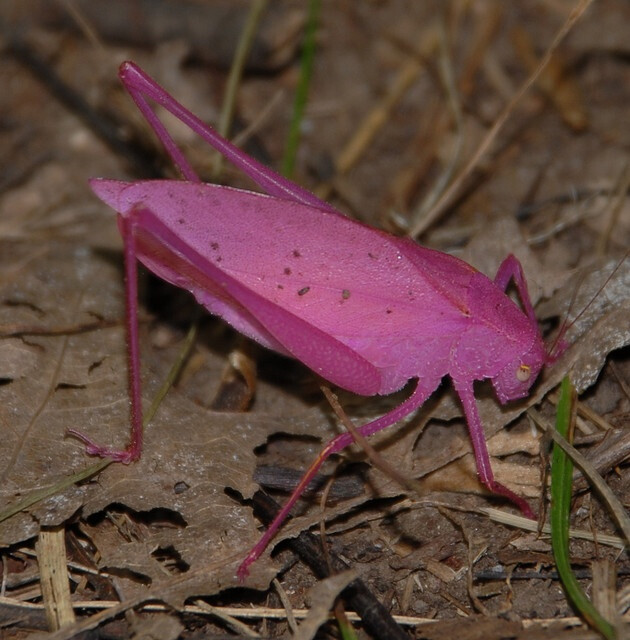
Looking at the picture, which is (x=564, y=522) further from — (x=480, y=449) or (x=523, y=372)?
(x=523, y=372)

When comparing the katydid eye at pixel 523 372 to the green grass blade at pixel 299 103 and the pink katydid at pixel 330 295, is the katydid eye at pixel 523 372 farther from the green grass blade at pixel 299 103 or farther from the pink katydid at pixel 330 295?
the green grass blade at pixel 299 103

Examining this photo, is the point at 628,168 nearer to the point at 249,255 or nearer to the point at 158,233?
the point at 249,255

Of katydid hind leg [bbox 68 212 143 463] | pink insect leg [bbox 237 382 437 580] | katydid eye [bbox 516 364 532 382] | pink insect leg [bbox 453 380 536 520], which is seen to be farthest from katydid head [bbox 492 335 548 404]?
katydid hind leg [bbox 68 212 143 463]

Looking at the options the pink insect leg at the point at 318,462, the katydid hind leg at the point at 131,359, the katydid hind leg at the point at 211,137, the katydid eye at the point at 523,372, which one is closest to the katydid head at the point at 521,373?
the katydid eye at the point at 523,372

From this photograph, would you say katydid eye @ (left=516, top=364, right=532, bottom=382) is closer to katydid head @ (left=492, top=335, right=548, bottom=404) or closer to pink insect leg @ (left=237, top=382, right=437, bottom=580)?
katydid head @ (left=492, top=335, right=548, bottom=404)

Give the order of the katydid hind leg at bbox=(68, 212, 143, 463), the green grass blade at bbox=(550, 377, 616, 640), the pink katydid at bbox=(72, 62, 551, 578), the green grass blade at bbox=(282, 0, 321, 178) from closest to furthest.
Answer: the green grass blade at bbox=(550, 377, 616, 640), the katydid hind leg at bbox=(68, 212, 143, 463), the pink katydid at bbox=(72, 62, 551, 578), the green grass blade at bbox=(282, 0, 321, 178)

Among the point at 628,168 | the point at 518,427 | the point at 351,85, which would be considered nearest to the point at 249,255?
the point at 518,427
